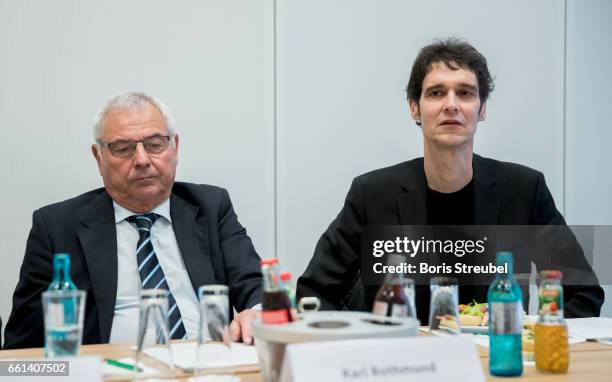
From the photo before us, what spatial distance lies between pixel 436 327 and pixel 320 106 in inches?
68.4

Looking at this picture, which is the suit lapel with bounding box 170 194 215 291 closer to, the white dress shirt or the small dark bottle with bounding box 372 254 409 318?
the white dress shirt

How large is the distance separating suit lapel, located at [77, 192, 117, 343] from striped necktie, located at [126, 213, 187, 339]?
0.08 m

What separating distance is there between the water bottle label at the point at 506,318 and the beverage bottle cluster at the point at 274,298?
0.40 meters

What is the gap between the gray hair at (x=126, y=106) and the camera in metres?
2.38

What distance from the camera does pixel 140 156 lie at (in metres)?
2.34

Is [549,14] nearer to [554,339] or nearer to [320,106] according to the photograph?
[320,106]

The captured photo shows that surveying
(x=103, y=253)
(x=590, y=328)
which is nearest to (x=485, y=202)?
(x=590, y=328)

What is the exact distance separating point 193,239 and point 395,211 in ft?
2.36

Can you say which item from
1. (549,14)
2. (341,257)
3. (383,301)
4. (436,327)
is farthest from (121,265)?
(549,14)

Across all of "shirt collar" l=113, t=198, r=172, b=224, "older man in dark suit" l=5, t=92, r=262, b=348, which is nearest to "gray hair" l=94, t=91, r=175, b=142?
"older man in dark suit" l=5, t=92, r=262, b=348

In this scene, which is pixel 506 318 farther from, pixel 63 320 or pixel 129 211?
pixel 129 211

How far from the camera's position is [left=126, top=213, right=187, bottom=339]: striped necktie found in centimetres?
221

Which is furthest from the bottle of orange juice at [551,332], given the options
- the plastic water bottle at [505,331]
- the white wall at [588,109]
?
the white wall at [588,109]

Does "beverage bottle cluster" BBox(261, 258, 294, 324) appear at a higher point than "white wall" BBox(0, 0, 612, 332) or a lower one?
lower
